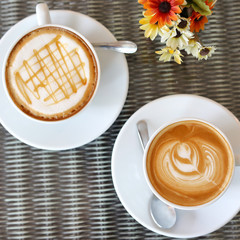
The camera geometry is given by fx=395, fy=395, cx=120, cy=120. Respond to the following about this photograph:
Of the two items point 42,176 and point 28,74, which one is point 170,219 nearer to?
point 42,176

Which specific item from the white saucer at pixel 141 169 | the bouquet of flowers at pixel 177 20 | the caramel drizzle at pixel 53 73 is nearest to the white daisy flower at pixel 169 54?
the bouquet of flowers at pixel 177 20

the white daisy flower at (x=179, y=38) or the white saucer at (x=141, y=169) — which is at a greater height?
the white daisy flower at (x=179, y=38)

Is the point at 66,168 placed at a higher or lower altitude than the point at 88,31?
lower

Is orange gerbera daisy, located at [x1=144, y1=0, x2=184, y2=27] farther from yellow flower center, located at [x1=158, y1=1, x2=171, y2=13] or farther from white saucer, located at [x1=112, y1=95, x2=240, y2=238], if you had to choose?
white saucer, located at [x1=112, y1=95, x2=240, y2=238]

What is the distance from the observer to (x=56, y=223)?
1089 millimetres

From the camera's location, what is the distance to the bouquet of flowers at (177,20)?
0.90 meters

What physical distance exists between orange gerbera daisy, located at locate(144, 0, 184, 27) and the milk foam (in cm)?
19

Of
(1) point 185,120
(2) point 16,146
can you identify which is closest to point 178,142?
(1) point 185,120

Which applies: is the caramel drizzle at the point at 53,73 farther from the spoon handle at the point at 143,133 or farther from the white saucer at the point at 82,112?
the spoon handle at the point at 143,133

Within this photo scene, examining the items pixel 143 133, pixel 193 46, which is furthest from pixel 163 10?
pixel 143 133

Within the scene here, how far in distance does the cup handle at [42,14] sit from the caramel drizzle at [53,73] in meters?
0.05

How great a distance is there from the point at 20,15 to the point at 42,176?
0.46 meters

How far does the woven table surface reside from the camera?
42.8 inches

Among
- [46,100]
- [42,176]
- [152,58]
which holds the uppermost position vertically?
[152,58]
